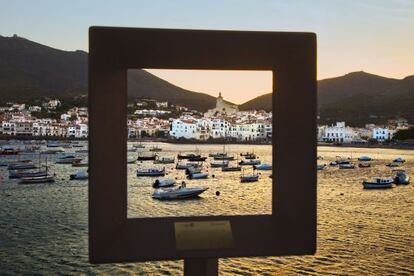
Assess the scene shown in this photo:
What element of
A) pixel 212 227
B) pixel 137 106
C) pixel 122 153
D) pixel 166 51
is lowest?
pixel 212 227

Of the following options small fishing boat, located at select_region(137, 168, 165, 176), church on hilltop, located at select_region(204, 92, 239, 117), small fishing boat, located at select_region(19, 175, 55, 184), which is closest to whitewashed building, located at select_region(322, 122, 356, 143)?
church on hilltop, located at select_region(204, 92, 239, 117)

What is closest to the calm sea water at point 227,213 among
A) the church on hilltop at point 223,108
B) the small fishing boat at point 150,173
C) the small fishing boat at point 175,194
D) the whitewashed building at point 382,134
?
the small fishing boat at point 175,194

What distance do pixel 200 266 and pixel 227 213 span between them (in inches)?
669

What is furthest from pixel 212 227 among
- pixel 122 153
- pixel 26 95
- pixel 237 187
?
pixel 26 95

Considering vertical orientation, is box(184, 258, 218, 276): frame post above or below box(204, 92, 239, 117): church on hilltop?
below

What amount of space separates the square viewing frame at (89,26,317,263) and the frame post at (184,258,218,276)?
0.28ft

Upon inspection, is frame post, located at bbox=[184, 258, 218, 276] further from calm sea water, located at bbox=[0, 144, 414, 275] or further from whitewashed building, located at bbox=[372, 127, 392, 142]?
whitewashed building, located at bbox=[372, 127, 392, 142]

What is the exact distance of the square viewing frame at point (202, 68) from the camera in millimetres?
2762

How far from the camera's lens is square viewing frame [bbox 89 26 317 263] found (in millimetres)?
2762

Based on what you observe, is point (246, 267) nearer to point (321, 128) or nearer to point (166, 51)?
point (166, 51)

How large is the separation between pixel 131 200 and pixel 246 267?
12.3 metres

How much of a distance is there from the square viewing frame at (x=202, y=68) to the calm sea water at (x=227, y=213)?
8.36 metres

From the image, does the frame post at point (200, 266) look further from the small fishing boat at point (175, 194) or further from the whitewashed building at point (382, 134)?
the whitewashed building at point (382, 134)

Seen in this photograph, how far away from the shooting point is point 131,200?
22938 millimetres
